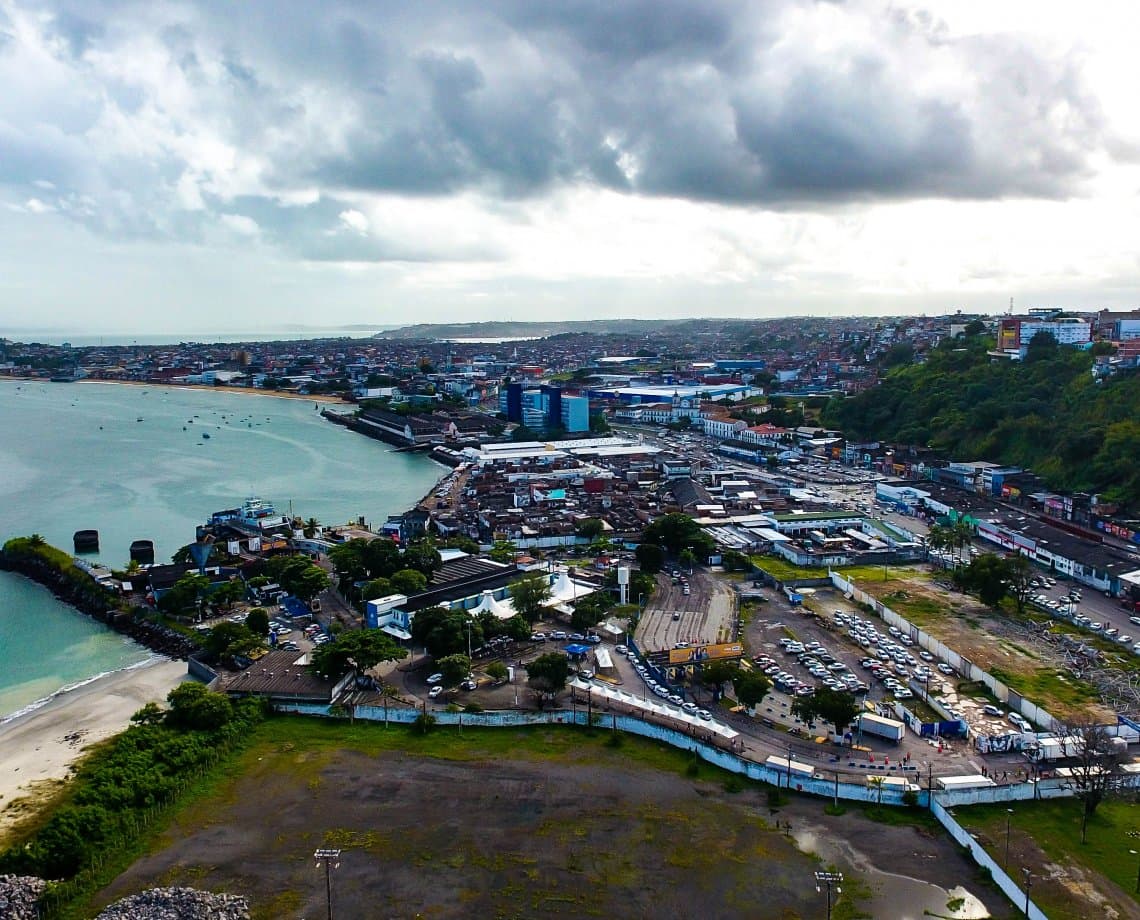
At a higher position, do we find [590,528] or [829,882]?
[590,528]

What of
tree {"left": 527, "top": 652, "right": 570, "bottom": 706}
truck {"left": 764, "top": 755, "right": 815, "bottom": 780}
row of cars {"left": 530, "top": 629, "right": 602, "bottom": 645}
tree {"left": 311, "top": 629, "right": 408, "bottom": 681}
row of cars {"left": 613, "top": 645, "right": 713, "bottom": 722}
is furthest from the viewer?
row of cars {"left": 530, "top": 629, "right": 602, "bottom": 645}

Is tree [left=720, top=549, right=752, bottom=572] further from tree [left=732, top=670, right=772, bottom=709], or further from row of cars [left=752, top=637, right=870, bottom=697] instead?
tree [left=732, top=670, right=772, bottom=709]

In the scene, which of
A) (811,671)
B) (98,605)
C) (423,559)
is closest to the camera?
(811,671)

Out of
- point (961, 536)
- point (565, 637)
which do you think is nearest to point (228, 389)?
point (565, 637)

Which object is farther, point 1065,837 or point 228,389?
point 228,389

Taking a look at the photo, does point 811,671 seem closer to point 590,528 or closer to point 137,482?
point 590,528

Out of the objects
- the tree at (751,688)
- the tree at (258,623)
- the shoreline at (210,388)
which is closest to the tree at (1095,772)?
the tree at (751,688)

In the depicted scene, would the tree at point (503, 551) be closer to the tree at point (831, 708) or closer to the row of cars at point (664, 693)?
the row of cars at point (664, 693)

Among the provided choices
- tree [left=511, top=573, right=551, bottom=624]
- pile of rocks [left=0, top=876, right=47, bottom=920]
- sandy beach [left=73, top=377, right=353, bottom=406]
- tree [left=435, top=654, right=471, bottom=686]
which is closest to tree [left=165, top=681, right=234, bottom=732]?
tree [left=435, top=654, right=471, bottom=686]
